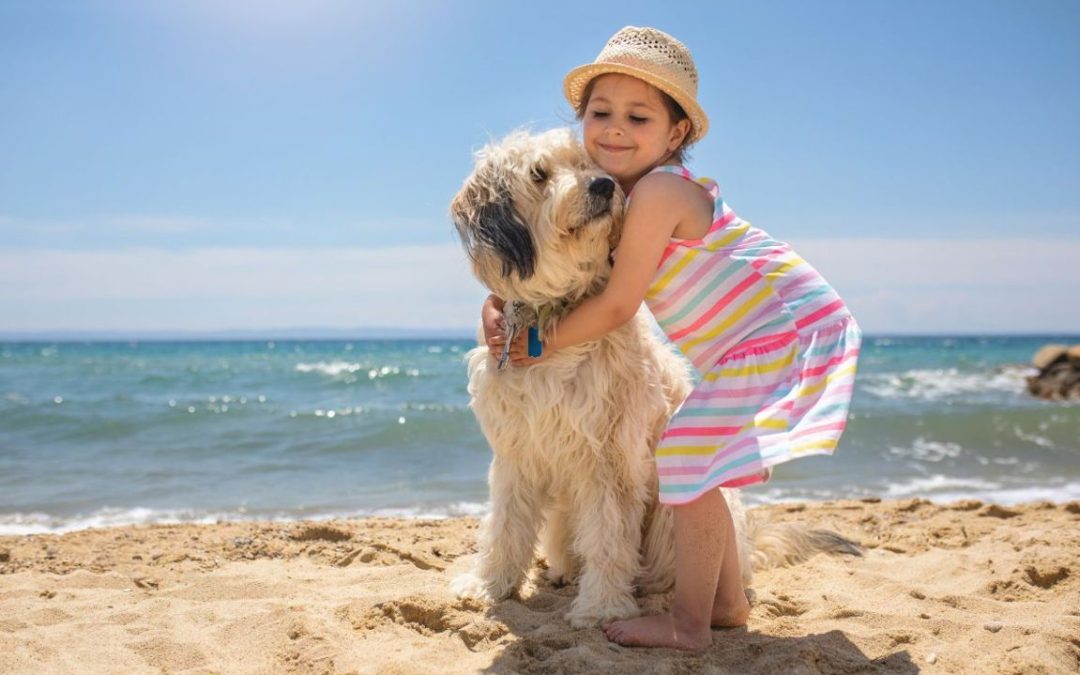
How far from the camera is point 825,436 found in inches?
124

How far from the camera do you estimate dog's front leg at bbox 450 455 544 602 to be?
3967mm

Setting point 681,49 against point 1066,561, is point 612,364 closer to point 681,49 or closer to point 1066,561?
point 681,49

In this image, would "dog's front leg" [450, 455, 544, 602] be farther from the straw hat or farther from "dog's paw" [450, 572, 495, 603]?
the straw hat

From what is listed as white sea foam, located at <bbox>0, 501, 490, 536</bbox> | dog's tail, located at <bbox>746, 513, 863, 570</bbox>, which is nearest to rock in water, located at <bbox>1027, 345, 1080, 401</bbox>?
dog's tail, located at <bbox>746, 513, 863, 570</bbox>

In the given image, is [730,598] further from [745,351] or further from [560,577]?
[745,351]

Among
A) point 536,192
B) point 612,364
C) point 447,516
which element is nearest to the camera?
point 536,192

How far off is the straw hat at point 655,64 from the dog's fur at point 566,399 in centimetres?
35

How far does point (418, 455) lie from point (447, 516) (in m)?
3.20

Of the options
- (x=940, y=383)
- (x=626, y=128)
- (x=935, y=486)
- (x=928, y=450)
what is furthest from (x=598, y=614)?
(x=940, y=383)

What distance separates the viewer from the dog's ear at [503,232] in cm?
337

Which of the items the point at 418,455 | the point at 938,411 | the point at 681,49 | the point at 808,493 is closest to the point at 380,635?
the point at 681,49

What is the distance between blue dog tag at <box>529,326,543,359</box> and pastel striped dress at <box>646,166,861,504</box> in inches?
20.5

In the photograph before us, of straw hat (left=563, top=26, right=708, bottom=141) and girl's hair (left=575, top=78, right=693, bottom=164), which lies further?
girl's hair (left=575, top=78, right=693, bottom=164)

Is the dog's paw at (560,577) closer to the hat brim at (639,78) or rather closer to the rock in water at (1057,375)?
the hat brim at (639,78)
